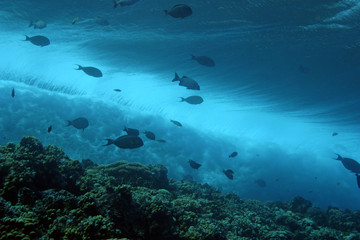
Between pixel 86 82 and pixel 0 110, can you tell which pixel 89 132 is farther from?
pixel 86 82

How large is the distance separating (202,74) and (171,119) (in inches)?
263

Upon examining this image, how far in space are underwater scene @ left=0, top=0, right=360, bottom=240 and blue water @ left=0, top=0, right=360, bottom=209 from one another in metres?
0.13

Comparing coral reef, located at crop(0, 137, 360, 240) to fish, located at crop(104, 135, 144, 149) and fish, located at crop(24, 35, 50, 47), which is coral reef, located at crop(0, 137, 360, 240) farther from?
fish, located at crop(24, 35, 50, 47)

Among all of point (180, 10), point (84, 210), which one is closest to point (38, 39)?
point (180, 10)

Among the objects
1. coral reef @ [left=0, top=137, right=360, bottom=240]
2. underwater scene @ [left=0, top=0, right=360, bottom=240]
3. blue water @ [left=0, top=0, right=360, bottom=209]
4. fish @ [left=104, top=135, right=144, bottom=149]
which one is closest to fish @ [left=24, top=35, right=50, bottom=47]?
underwater scene @ [left=0, top=0, right=360, bottom=240]

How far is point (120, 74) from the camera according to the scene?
30.0 meters

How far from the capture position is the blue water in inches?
539

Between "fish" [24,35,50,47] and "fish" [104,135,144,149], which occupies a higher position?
"fish" [24,35,50,47]

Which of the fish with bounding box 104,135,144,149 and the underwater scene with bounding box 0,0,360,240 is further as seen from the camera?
the fish with bounding box 104,135,144,149

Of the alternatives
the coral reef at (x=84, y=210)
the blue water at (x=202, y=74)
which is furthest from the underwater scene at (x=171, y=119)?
the blue water at (x=202, y=74)

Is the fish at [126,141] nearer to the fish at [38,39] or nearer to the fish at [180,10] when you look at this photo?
the fish at [180,10]

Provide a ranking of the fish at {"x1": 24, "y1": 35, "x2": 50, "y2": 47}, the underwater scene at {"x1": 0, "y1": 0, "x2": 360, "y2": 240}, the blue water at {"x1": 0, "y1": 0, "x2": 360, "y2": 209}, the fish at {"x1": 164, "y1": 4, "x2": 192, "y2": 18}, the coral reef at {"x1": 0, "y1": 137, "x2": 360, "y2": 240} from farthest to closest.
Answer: the blue water at {"x1": 0, "y1": 0, "x2": 360, "y2": 209}
the fish at {"x1": 24, "y1": 35, "x2": 50, "y2": 47}
the fish at {"x1": 164, "y1": 4, "x2": 192, "y2": 18}
the underwater scene at {"x1": 0, "y1": 0, "x2": 360, "y2": 240}
the coral reef at {"x1": 0, "y1": 137, "x2": 360, "y2": 240}

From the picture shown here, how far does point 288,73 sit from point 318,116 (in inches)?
527

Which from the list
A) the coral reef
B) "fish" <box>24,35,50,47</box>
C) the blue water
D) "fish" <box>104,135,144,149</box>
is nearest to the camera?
the coral reef
